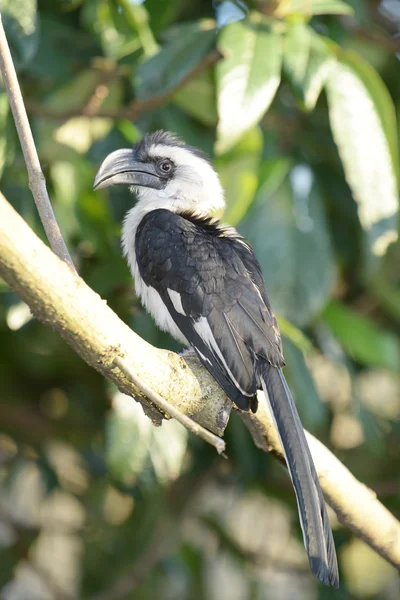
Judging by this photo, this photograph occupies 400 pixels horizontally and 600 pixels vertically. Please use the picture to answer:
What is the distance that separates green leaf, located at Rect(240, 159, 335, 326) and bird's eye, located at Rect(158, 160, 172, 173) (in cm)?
32

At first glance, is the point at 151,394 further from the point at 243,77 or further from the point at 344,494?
the point at 243,77

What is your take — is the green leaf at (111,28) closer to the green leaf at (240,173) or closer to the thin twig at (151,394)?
the green leaf at (240,173)

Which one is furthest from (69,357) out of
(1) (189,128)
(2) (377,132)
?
(2) (377,132)

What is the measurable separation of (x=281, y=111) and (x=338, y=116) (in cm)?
70

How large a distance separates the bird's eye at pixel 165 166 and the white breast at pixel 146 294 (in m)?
0.23

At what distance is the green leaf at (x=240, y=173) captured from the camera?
2.54m

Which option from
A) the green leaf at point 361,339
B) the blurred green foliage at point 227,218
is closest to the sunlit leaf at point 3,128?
the blurred green foliage at point 227,218

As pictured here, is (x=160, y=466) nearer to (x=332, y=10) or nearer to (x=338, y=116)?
(x=338, y=116)

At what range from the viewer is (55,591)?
3.61 m

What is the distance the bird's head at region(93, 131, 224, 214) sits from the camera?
2645 mm

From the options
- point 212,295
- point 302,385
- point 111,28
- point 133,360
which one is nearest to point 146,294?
point 212,295

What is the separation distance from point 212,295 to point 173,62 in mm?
802

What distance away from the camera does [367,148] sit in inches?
99.4

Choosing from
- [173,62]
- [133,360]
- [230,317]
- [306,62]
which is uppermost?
[306,62]
